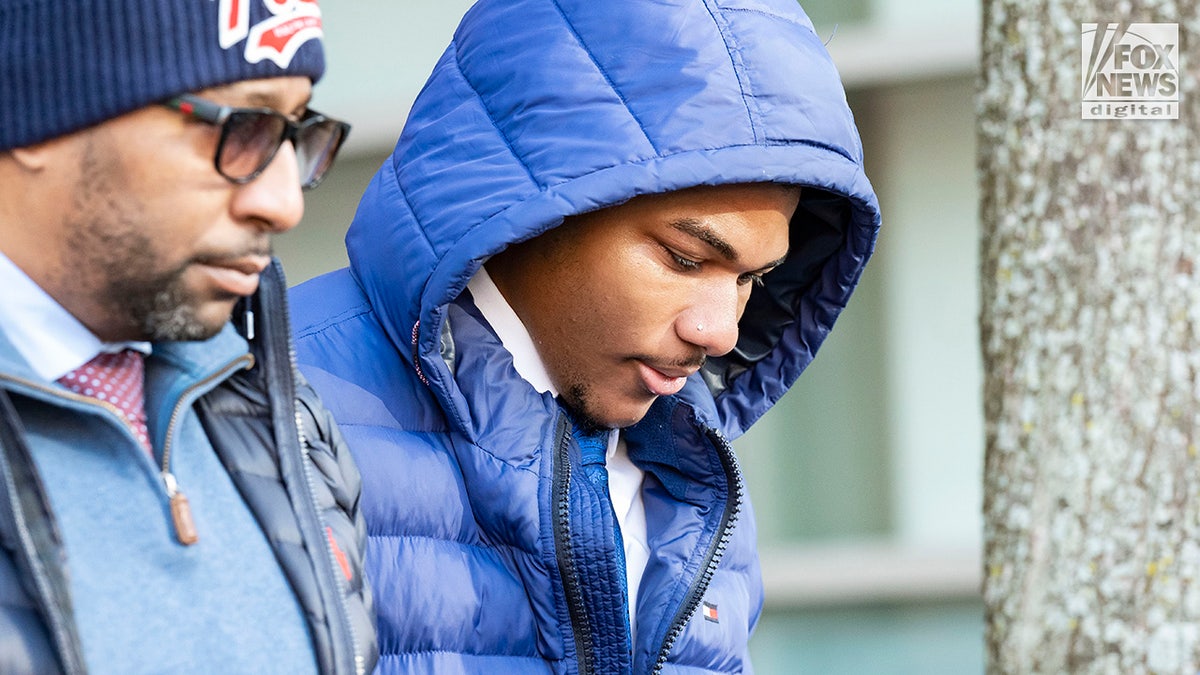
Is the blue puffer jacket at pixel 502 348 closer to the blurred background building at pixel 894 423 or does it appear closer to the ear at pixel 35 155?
the ear at pixel 35 155

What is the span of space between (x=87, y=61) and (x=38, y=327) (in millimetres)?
278

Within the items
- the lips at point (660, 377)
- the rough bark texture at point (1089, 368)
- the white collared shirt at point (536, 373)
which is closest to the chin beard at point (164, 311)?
the white collared shirt at point (536, 373)

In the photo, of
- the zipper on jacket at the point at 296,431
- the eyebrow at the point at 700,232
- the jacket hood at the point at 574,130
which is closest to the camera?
the zipper on jacket at the point at 296,431

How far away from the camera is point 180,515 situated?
1.56 m

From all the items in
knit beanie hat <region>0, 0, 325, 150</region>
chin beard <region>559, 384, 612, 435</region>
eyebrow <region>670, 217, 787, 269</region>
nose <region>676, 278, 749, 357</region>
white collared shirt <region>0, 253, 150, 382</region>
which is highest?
knit beanie hat <region>0, 0, 325, 150</region>

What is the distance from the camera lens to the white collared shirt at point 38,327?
60.8 inches

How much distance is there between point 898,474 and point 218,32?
4890 millimetres

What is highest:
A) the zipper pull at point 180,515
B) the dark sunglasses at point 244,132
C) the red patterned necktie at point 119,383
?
the dark sunglasses at point 244,132

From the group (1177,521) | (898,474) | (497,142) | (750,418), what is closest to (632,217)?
(497,142)

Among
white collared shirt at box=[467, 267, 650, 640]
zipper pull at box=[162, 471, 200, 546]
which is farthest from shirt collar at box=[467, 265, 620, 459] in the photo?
zipper pull at box=[162, 471, 200, 546]

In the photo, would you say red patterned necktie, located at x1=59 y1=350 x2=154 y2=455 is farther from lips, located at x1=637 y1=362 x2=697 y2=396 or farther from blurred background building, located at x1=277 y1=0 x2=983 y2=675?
blurred background building, located at x1=277 y1=0 x2=983 y2=675

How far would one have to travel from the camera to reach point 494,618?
230 centimetres

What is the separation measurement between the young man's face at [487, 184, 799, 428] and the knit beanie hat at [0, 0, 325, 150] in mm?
1101

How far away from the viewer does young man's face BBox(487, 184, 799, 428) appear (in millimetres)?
2580
